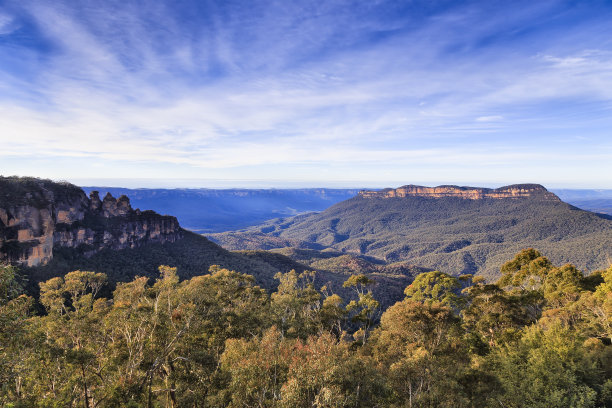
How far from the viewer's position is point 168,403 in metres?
17.1

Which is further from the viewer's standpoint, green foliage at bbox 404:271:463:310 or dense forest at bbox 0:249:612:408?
green foliage at bbox 404:271:463:310

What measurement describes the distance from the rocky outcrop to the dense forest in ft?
89.2

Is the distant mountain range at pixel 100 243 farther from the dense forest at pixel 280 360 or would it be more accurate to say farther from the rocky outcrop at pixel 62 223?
the dense forest at pixel 280 360

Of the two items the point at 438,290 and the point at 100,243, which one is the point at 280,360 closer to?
the point at 438,290

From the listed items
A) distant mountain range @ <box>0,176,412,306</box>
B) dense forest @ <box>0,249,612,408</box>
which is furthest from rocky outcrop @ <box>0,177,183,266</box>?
dense forest @ <box>0,249,612,408</box>

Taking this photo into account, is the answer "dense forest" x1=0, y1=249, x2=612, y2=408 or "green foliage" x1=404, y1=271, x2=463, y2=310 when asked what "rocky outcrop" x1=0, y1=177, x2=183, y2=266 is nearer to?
"dense forest" x1=0, y1=249, x2=612, y2=408

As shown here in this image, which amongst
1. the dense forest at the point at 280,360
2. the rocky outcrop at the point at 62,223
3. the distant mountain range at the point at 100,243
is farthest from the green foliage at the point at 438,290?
the rocky outcrop at the point at 62,223

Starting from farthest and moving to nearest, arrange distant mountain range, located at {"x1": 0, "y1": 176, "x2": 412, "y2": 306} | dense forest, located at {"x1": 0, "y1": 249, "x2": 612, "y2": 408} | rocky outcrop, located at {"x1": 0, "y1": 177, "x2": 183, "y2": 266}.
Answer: distant mountain range, located at {"x1": 0, "y1": 176, "x2": 412, "y2": 306} < rocky outcrop, located at {"x1": 0, "y1": 177, "x2": 183, "y2": 266} < dense forest, located at {"x1": 0, "y1": 249, "x2": 612, "y2": 408}

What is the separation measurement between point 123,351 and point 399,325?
1868cm

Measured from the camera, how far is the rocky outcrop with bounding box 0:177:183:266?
185 feet

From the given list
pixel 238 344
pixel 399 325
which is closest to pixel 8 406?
pixel 238 344

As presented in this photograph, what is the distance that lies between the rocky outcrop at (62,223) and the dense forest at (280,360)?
27.2m

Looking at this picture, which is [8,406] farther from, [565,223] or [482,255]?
[565,223]

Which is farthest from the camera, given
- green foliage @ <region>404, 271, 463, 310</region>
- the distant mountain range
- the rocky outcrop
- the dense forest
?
the distant mountain range
